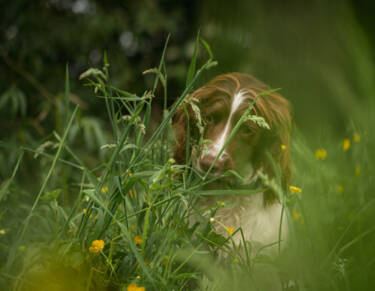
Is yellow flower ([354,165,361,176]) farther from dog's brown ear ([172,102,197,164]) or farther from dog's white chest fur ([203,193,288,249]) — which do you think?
dog's brown ear ([172,102,197,164])

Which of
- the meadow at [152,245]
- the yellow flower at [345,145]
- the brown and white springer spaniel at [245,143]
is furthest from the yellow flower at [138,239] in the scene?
the yellow flower at [345,145]

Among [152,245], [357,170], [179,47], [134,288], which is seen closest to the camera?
[134,288]

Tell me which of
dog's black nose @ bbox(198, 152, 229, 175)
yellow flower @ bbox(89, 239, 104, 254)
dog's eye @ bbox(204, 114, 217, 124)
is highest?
dog's eye @ bbox(204, 114, 217, 124)

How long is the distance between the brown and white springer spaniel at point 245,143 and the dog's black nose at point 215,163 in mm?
Answer: 85

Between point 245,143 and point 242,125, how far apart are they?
10 cm

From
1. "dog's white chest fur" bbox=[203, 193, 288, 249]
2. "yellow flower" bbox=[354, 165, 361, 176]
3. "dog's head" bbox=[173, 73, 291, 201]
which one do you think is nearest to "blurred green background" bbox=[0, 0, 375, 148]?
"dog's head" bbox=[173, 73, 291, 201]

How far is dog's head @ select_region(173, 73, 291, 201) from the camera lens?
218cm

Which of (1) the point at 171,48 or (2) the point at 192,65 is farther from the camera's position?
(1) the point at 171,48

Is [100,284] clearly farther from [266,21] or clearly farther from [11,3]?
[11,3]

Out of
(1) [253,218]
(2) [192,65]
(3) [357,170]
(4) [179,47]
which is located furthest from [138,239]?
(4) [179,47]

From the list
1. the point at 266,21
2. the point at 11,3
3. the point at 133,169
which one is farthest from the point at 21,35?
the point at 133,169

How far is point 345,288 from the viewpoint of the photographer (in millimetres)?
1393

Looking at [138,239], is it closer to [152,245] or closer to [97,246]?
[152,245]

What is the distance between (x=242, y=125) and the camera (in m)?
2.25
